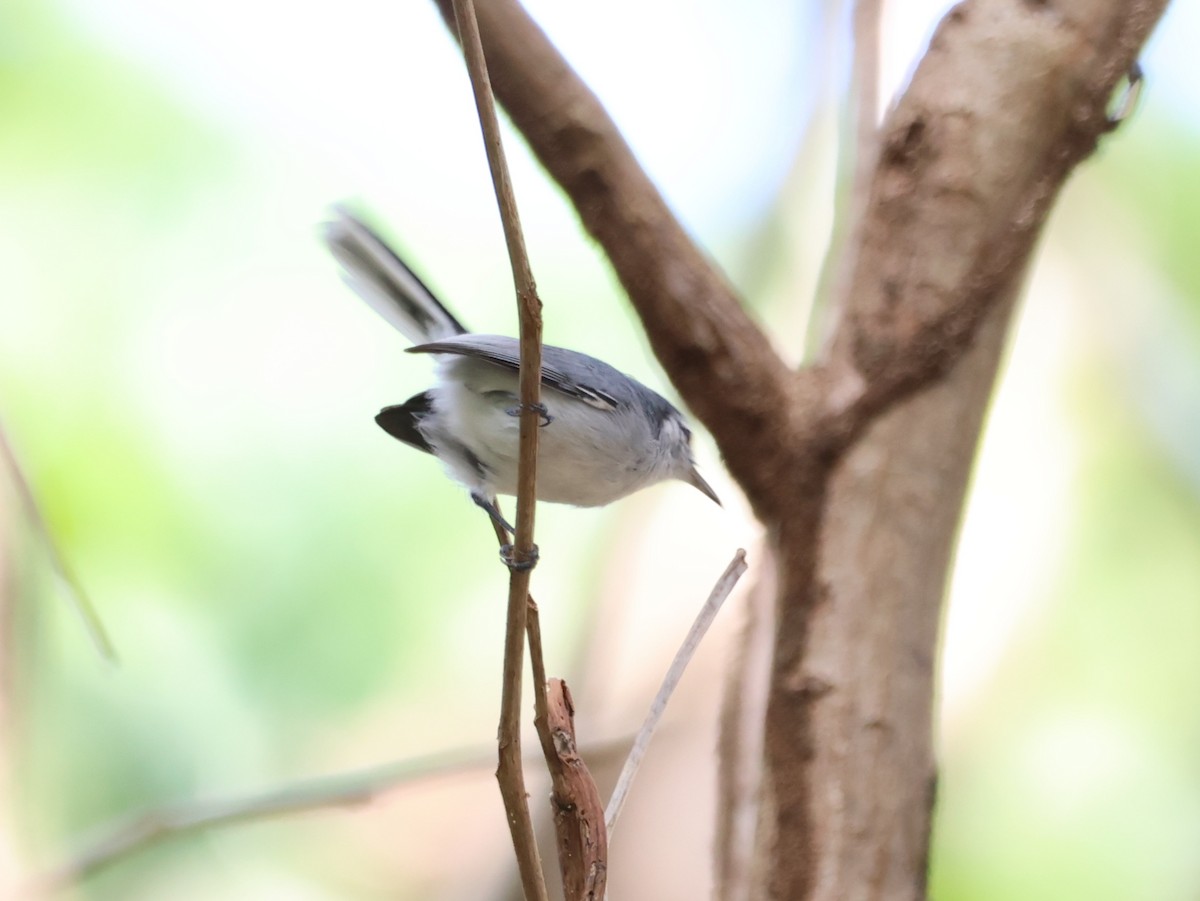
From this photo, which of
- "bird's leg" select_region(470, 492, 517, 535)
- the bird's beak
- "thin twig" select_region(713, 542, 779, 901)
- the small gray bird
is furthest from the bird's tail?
"thin twig" select_region(713, 542, 779, 901)

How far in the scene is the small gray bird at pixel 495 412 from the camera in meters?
1.16

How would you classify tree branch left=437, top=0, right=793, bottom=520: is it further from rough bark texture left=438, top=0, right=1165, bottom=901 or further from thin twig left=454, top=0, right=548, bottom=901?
thin twig left=454, top=0, right=548, bottom=901

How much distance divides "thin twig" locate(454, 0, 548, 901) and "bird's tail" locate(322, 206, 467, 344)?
0.52m

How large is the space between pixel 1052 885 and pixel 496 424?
1014mm

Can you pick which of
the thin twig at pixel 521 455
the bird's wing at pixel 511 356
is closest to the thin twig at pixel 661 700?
the thin twig at pixel 521 455

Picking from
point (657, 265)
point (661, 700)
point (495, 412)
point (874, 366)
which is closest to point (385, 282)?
point (495, 412)

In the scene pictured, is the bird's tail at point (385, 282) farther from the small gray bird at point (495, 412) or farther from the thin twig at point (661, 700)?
the thin twig at point (661, 700)

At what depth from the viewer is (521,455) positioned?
689mm

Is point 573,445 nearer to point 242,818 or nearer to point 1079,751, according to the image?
point 242,818

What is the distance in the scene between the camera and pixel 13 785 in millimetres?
1423

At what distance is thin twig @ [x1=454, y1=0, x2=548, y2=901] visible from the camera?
0.61 m

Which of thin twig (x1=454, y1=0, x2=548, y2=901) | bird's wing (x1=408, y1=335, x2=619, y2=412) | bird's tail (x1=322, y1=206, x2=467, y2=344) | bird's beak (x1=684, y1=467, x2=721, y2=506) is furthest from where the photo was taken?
bird's beak (x1=684, y1=467, x2=721, y2=506)

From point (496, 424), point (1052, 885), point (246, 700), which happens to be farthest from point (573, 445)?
point (1052, 885)

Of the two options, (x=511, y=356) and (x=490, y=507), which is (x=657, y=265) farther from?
(x=490, y=507)
